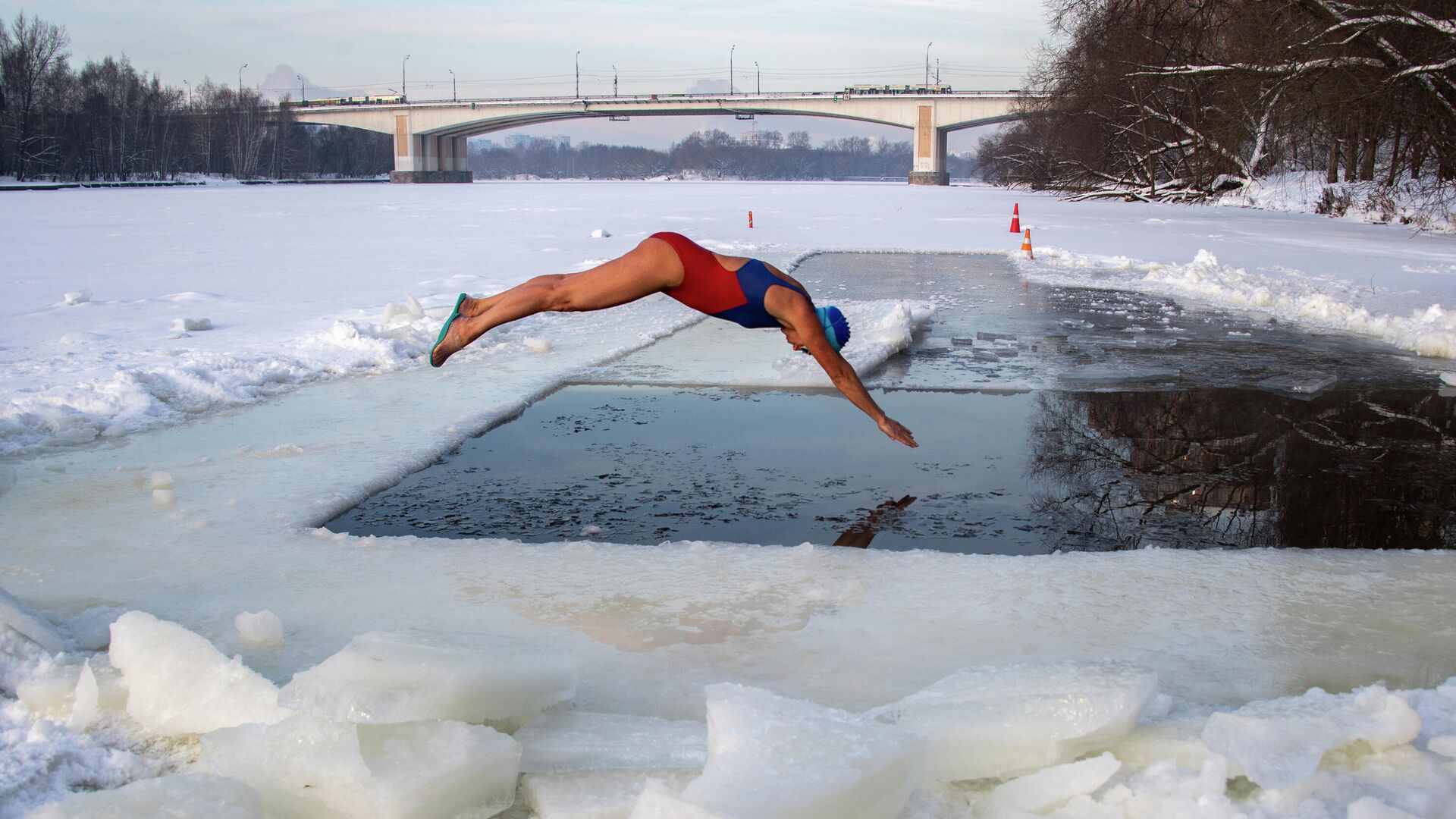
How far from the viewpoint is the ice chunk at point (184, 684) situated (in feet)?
8.73

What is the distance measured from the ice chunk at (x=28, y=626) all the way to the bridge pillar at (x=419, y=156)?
91.4 m

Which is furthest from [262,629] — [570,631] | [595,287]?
[595,287]

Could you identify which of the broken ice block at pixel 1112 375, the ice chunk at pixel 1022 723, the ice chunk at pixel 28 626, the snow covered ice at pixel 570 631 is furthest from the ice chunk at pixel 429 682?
the broken ice block at pixel 1112 375

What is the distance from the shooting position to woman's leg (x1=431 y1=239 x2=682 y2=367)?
4.68 metres

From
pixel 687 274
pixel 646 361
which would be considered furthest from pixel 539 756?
pixel 646 361

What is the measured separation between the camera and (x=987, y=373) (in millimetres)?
7840

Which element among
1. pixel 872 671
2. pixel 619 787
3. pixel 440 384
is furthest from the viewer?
pixel 440 384

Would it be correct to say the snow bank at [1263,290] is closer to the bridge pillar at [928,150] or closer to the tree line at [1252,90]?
the tree line at [1252,90]

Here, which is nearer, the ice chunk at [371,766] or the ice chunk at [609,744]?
the ice chunk at [371,766]

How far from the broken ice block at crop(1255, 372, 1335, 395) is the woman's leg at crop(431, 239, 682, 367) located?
4.60 metres

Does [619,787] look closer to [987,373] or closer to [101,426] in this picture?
[101,426]

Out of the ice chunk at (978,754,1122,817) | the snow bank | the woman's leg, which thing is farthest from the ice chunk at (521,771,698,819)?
the snow bank

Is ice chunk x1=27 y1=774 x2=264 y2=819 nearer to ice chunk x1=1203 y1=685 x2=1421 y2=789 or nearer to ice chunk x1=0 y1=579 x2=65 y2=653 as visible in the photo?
ice chunk x1=0 y1=579 x2=65 y2=653

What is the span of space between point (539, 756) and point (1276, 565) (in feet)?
8.97
